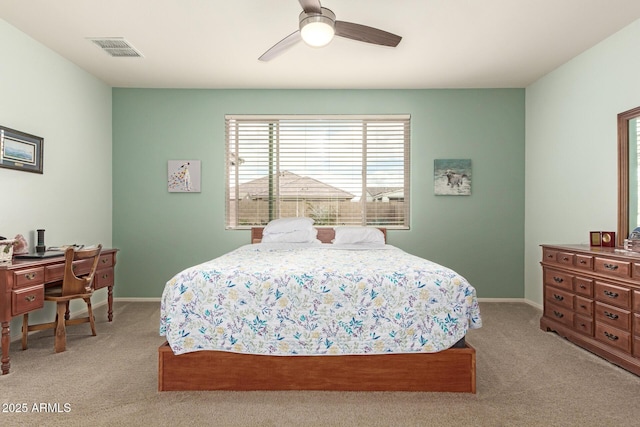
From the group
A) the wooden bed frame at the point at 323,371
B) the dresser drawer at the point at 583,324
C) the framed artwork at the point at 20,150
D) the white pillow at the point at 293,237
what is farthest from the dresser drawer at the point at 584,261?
the framed artwork at the point at 20,150

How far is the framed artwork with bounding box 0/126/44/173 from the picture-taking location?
3285 millimetres

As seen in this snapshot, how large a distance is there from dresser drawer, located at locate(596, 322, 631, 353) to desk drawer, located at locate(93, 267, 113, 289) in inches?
169

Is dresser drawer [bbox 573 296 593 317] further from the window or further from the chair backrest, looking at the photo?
the chair backrest

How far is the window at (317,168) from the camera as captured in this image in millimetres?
5070

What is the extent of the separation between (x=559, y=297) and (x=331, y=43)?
3051 millimetres

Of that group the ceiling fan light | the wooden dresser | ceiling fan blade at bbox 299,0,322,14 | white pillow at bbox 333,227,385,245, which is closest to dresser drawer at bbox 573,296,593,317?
the wooden dresser

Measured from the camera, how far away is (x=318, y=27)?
8.43 feet

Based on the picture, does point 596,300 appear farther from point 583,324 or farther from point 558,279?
point 558,279

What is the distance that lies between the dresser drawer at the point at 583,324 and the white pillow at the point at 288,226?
103 inches

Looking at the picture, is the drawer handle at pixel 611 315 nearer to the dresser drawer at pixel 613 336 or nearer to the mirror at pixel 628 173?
the dresser drawer at pixel 613 336

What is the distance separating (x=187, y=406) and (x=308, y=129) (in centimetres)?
362

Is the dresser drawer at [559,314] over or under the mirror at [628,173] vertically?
under

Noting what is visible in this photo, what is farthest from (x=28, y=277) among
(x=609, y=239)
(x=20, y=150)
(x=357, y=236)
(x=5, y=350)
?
(x=609, y=239)

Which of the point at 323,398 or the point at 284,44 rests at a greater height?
the point at 284,44
